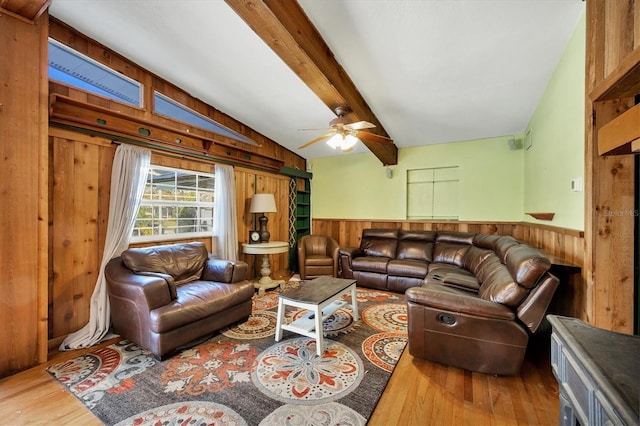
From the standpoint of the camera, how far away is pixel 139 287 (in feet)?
7.20

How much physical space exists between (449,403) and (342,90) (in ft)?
8.86

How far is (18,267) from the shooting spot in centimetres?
199

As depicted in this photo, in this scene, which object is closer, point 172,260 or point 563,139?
point 563,139

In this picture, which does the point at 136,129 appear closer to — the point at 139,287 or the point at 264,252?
the point at 139,287

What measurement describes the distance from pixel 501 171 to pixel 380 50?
3.12 m

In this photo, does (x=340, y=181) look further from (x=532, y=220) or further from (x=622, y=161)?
(x=622, y=161)

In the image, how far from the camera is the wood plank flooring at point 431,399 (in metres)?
1.56

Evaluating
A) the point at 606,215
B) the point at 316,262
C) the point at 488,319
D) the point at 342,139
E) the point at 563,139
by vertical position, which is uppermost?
the point at 342,139

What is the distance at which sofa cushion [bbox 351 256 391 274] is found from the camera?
4113mm

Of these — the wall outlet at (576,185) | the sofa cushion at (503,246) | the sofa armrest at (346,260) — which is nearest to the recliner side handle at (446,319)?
the sofa cushion at (503,246)

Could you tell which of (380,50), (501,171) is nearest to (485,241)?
(501,171)

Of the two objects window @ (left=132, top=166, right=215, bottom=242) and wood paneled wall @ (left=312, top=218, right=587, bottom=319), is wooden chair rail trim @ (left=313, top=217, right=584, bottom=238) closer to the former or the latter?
wood paneled wall @ (left=312, top=218, right=587, bottom=319)

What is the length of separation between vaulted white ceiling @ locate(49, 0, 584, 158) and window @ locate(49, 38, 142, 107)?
0.77ft

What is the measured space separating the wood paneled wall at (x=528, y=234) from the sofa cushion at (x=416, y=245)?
35 cm
